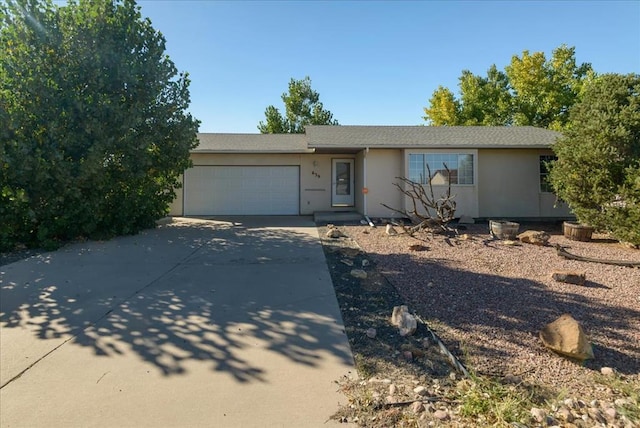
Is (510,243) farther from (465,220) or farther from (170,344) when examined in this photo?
(170,344)

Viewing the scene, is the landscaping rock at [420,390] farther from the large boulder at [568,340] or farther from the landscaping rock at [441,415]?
the large boulder at [568,340]

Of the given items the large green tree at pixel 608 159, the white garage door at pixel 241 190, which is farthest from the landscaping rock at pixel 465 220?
the white garage door at pixel 241 190

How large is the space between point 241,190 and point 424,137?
7.42m

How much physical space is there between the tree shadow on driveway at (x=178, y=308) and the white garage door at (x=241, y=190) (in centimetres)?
688

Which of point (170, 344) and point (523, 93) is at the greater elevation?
point (523, 93)

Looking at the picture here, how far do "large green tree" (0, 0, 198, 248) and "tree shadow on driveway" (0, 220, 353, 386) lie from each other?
1391mm

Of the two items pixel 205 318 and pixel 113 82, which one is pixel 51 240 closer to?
pixel 113 82

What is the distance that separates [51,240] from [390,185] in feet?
32.7

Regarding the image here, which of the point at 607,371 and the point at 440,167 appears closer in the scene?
the point at 607,371

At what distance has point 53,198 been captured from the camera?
8273mm

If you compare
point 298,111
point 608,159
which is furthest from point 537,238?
point 298,111

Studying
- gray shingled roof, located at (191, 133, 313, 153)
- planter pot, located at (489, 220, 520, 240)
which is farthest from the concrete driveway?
gray shingled roof, located at (191, 133, 313, 153)

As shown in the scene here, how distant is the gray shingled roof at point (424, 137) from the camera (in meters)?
12.2

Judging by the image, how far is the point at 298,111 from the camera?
1203 inches
